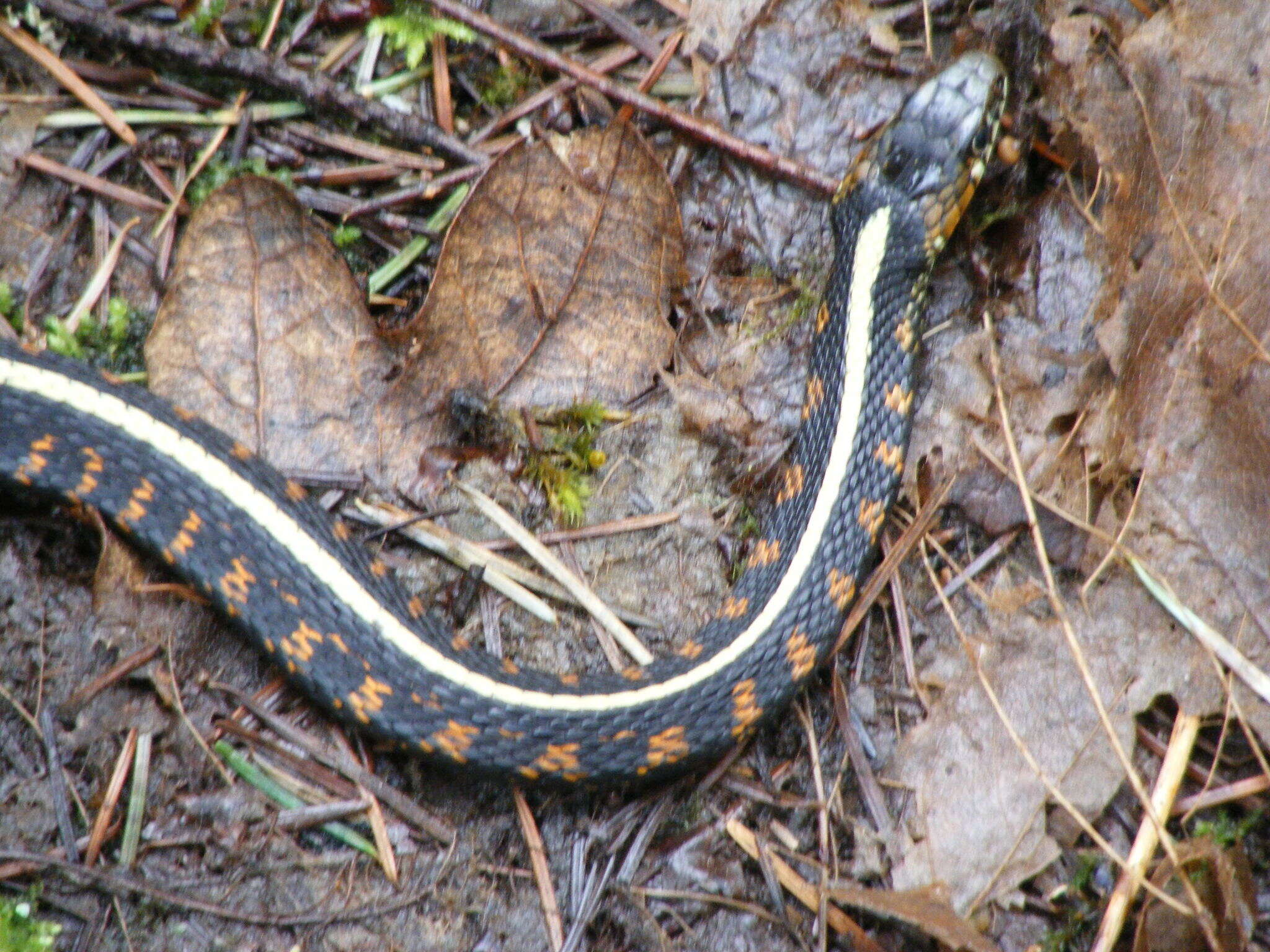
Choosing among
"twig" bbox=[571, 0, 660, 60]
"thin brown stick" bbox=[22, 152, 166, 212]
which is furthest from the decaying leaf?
"thin brown stick" bbox=[22, 152, 166, 212]

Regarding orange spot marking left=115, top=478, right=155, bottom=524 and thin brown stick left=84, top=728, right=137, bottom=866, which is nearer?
thin brown stick left=84, top=728, right=137, bottom=866

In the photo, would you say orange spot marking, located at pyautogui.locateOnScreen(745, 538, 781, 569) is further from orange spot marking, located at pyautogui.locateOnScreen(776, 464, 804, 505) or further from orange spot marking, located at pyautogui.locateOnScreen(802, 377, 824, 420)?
orange spot marking, located at pyautogui.locateOnScreen(802, 377, 824, 420)

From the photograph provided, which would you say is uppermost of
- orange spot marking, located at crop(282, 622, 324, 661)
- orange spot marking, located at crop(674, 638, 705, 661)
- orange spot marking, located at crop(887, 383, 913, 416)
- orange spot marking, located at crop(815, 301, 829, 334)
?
orange spot marking, located at crop(815, 301, 829, 334)

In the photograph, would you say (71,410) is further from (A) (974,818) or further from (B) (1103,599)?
(B) (1103,599)

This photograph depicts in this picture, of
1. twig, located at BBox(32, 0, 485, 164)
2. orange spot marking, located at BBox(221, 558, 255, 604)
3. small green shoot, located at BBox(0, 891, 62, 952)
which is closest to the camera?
small green shoot, located at BBox(0, 891, 62, 952)

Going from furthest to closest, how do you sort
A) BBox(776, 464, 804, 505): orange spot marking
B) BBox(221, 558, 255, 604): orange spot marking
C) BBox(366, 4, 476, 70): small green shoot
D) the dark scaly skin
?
BBox(366, 4, 476, 70): small green shoot → BBox(776, 464, 804, 505): orange spot marking → BBox(221, 558, 255, 604): orange spot marking → the dark scaly skin

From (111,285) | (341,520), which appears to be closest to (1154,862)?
(341,520)

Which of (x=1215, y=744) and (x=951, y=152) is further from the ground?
(x=951, y=152)

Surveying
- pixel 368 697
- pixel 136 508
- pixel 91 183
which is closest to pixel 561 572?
pixel 368 697
